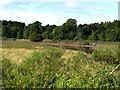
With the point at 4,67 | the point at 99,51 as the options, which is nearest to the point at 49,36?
the point at 99,51

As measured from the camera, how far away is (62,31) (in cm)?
6656

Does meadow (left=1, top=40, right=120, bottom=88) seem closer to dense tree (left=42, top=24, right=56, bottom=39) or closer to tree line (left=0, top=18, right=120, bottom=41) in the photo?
tree line (left=0, top=18, right=120, bottom=41)

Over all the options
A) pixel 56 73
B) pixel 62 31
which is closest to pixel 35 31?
pixel 62 31

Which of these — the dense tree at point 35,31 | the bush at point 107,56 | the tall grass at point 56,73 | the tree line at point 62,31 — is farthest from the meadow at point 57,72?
the tree line at point 62,31

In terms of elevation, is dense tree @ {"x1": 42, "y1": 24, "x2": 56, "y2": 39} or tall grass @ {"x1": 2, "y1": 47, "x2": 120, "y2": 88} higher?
dense tree @ {"x1": 42, "y1": 24, "x2": 56, "y2": 39}

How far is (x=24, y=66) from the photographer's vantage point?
24.2m

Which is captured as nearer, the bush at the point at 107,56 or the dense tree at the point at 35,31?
the bush at the point at 107,56

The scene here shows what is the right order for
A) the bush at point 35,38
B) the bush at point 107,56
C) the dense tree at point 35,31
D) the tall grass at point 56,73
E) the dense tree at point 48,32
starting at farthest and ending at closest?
1. the dense tree at point 48,32
2. the dense tree at point 35,31
3. the bush at point 35,38
4. the bush at point 107,56
5. the tall grass at point 56,73

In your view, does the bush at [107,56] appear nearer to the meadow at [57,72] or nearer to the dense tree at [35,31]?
the meadow at [57,72]

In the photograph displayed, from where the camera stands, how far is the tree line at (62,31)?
6141 cm

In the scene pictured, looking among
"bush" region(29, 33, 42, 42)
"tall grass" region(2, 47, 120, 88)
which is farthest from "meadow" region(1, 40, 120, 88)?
"bush" region(29, 33, 42, 42)

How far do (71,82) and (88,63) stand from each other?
3238mm

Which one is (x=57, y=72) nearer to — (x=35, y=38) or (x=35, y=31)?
(x=35, y=38)

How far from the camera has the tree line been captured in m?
61.4
